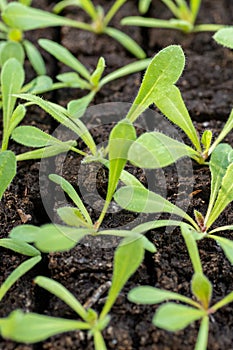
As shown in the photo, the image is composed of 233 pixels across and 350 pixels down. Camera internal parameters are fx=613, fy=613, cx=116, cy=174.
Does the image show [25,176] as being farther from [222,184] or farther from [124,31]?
[124,31]

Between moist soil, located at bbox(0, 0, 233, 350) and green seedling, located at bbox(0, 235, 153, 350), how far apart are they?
65mm

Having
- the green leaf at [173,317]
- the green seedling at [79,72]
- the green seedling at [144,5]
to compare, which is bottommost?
the green leaf at [173,317]

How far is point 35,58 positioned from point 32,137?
502 mm

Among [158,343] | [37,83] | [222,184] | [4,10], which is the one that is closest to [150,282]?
[158,343]

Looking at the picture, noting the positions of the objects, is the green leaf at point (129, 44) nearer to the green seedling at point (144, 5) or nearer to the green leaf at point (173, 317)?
the green seedling at point (144, 5)

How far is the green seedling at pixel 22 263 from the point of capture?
1.29 metres

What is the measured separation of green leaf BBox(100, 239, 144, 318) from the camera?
3.95ft

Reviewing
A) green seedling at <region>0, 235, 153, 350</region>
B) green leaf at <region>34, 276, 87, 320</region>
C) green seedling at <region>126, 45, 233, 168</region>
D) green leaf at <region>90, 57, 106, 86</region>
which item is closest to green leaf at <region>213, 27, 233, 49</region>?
green seedling at <region>126, 45, 233, 168</region>

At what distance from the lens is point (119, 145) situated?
1.33 m

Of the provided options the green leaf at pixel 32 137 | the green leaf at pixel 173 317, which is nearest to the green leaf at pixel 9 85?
the green leaf at pixel 32 137

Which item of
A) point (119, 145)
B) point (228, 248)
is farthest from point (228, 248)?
point (119, 145)

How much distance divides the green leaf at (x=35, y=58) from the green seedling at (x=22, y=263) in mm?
713

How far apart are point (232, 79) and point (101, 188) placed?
0.69 m

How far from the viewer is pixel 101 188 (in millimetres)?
1581
